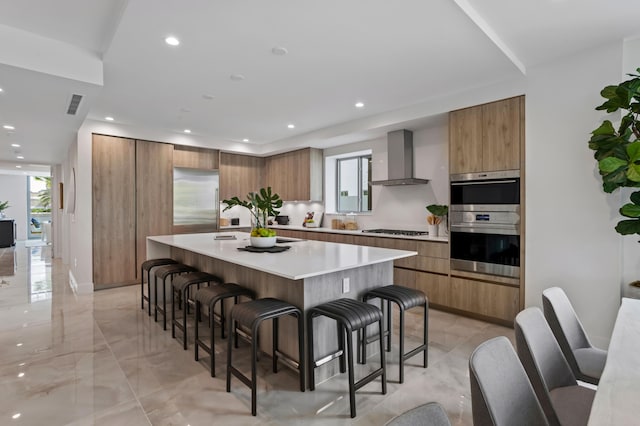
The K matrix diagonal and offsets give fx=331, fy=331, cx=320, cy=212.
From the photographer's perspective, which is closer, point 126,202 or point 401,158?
point 401,158

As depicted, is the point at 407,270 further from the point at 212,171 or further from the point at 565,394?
the point at 212,171

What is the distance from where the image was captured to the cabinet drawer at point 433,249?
4.16 metres

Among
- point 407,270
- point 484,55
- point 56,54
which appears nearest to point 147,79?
point 56,54

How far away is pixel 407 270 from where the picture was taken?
455 cm

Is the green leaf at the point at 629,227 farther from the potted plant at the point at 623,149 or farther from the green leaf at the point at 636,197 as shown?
the green leaf at the point at 636,197

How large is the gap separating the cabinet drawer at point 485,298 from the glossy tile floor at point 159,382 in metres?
0.16

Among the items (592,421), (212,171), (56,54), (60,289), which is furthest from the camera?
(212,171)

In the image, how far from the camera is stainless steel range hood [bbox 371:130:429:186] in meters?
4.98

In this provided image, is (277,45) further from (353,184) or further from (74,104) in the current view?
(353,184)

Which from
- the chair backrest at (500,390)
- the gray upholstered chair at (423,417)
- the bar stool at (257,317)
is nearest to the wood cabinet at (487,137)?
the bar stool at (257,317)

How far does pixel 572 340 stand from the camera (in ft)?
6.27

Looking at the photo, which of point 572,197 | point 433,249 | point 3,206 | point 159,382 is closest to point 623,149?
point 572,197

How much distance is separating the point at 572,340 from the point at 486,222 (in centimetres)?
204

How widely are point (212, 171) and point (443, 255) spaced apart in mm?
4641
